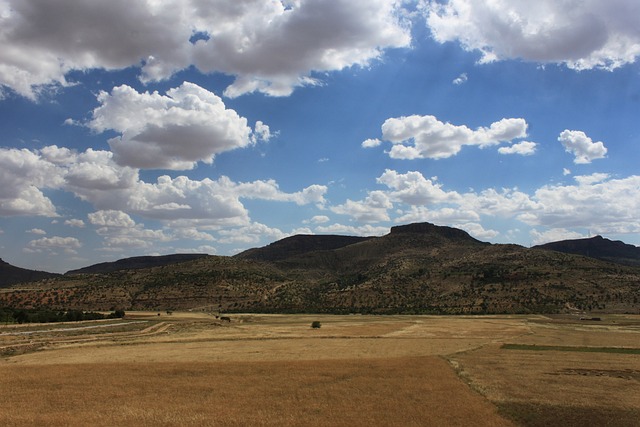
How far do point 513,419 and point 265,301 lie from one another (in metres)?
125

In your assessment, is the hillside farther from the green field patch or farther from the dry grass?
the dry grass

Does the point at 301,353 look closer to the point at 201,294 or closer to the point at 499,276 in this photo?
the point at 201,294

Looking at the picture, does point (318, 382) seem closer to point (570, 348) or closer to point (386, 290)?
point (570, 348)

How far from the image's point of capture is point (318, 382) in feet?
107

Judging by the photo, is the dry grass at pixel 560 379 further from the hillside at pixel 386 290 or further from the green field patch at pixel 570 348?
the hillside at pixel 386 290

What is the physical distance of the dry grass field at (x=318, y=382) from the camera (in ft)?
79.9

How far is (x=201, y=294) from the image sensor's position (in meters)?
146

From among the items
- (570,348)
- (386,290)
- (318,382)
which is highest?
(386,290)

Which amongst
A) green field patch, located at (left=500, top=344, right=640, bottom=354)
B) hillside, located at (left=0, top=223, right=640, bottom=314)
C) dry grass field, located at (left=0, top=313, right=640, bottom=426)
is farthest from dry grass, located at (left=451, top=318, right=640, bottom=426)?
hillside, located at (left=0, top=223, right=640, bottom=314)

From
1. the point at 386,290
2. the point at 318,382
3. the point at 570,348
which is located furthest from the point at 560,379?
A: the point at 386,290

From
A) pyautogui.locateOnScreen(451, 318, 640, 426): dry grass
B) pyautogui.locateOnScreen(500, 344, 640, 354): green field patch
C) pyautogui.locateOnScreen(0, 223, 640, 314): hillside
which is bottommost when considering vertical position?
pyautogui.locateOnScreen(500, 344, 640, 354): green field patch

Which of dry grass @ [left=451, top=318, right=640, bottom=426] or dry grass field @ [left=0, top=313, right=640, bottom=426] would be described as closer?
dry grass field @ [left=0, top=313, right=640, bottom=426]

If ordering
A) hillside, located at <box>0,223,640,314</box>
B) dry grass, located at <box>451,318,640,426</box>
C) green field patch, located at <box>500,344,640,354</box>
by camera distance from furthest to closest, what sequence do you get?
hillside, located at <box>0,223,640,314</box> < green field patch, located at <box>500,344,640,354</box> < dry grass, located at <box>451,318,640,426</box>

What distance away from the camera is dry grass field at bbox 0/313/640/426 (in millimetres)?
24359
